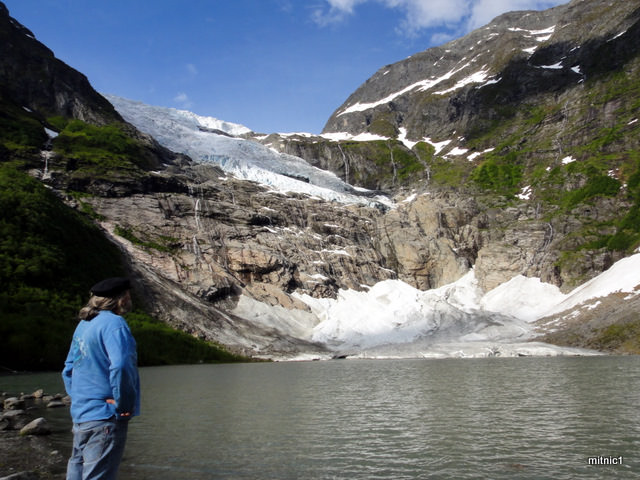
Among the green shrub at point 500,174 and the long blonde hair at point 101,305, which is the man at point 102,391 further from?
the green shrub at point 500,174

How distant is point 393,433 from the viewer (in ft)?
53.7

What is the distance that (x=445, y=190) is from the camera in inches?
5418

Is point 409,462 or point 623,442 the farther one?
point 623,442

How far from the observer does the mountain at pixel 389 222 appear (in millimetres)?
79438

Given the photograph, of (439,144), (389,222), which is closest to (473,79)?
(439,144)

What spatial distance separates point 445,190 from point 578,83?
52963 mm

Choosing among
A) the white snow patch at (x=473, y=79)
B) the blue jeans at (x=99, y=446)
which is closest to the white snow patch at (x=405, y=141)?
the white snow patch at (x=473, y=79)

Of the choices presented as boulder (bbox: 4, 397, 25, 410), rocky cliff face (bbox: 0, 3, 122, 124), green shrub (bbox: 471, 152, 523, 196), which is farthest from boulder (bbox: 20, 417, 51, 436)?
green shrub (bbox: 471, 152, 523, 196)

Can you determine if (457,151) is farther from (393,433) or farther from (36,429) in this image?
(36,429)

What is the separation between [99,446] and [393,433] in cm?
1257

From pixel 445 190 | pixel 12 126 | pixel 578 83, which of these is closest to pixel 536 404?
pixel 12 126

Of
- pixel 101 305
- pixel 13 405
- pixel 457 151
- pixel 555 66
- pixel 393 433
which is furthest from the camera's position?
pixel 457 151

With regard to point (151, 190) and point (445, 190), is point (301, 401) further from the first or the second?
point (445, 190)

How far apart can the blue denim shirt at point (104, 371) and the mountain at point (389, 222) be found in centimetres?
6397
